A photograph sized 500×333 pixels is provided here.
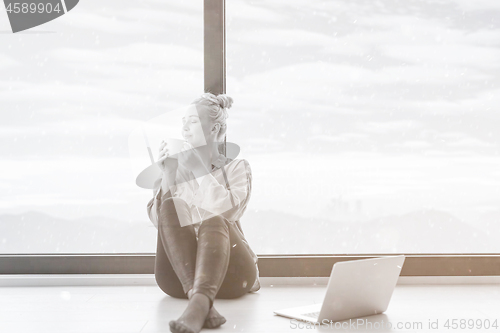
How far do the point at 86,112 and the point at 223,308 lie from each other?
3.60 ft

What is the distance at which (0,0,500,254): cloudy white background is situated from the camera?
6.66 ft

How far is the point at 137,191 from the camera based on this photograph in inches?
80.5

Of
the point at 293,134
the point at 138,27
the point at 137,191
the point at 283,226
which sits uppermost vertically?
the point at 138,27

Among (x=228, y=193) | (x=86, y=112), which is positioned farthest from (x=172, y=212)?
(x=86, y=112)

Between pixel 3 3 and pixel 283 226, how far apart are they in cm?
159

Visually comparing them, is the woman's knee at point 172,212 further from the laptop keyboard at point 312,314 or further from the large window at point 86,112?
the large window at point 86,112

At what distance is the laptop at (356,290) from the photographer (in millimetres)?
1179

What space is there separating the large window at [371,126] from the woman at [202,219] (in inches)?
13.9

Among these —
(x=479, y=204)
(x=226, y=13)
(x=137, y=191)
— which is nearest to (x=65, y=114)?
(x=137, y=191)

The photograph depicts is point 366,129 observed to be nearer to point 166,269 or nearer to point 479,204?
point 479,204
